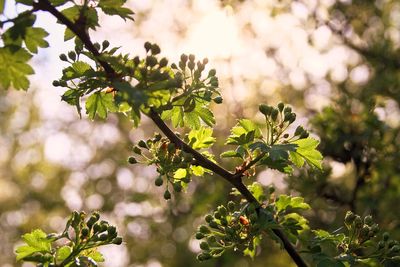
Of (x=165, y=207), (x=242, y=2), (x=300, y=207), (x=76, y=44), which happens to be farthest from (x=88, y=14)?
(x=165, y=207)

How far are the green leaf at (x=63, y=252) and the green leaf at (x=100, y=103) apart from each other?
755mm

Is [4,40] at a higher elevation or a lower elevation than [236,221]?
higher

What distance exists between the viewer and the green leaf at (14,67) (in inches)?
107

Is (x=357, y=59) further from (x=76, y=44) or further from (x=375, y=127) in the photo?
(x=76, y=44)

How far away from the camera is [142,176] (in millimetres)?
20188

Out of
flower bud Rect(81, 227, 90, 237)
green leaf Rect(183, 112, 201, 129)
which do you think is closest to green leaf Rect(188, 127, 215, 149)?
green leaf Rect(183, 112, 201, 129)

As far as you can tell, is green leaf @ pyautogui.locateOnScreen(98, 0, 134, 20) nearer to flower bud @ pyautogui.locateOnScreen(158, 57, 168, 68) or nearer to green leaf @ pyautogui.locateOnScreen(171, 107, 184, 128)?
flower bud @ pyautogui.locateOnScreen(158, 57, 168, 68)

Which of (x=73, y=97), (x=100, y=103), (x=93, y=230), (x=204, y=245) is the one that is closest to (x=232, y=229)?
(x=204, y=245)

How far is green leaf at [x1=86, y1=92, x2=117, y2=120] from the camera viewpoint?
10.3ft

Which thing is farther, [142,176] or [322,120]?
[142,176]

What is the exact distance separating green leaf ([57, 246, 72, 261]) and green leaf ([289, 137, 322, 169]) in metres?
1.35

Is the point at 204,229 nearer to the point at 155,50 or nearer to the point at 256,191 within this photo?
the point at 256,191

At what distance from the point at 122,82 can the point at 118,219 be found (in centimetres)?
1640

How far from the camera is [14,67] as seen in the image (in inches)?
110
